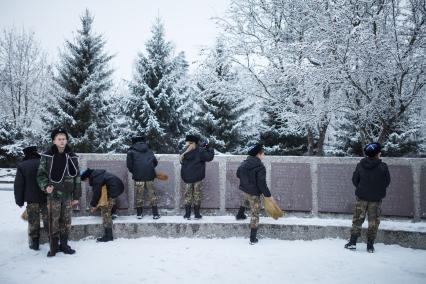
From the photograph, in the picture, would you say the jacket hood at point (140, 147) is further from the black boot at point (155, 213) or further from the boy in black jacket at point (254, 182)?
the boy in black jacket at point (254, 182)

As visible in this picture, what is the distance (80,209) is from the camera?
8023 mm

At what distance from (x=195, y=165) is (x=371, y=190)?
326 centimetres

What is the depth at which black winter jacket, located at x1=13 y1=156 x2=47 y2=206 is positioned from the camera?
629 cm

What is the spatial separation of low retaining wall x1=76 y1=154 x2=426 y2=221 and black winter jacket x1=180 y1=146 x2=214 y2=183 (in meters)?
0.48

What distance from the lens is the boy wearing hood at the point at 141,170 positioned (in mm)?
7539

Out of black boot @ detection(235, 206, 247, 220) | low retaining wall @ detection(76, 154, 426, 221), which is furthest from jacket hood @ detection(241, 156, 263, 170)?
black boot @ detection(235, 206, 247, 220)

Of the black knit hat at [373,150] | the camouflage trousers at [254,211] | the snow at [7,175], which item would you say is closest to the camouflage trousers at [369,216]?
the black knit hat at [373,150]

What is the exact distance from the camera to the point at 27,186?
6.32 meters

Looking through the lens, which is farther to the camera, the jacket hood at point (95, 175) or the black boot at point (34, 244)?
the jacket hood at point (95, 175)

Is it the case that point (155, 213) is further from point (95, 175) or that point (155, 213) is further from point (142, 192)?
point (95, 175)

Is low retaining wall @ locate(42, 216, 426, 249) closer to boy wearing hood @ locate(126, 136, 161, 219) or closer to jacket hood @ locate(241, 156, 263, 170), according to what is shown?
boy wearing hood @ locate(126, 136, 161, 219)

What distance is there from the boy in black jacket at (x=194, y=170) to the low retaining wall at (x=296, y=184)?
401mm

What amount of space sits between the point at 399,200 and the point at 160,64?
538 inches

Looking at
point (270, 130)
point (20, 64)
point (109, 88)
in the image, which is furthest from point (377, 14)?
point (20, 64)
